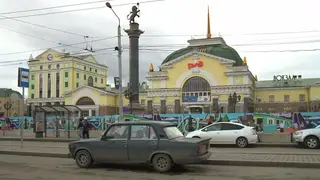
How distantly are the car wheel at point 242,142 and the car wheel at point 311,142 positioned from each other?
3.17 m

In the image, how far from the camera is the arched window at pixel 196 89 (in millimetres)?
88044

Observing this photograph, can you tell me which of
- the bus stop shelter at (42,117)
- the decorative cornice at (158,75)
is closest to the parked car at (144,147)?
the bus stop shelter at (42,117)

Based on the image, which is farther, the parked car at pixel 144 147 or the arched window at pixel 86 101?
the arched window at pixel 86 101

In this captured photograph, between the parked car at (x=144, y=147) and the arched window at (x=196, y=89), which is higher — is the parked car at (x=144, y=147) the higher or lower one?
the lower one

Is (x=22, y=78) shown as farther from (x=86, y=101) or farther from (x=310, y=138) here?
(x=86, y=101)

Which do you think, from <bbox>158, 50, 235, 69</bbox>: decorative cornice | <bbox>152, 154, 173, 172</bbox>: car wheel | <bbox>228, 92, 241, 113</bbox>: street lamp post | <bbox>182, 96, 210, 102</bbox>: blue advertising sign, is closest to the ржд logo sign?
<bbox>158, 50, 235, 69</bbox>: decorative cornice

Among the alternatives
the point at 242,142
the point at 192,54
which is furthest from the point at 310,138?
the point at 192,54

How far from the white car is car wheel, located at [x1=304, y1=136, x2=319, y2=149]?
273 cm

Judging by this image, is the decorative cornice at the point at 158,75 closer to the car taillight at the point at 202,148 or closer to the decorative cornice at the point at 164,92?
the decorative cornice at the point at 164,92

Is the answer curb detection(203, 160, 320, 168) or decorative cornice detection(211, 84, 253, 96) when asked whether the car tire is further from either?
decorative cornice detection(211, 84, 253, 96)

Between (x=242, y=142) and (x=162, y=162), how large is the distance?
1079 centimetres

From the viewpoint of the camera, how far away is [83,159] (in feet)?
41.8

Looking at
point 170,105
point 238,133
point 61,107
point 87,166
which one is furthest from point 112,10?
point 170,105

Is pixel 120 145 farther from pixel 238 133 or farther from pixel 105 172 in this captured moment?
pixel 238 133
